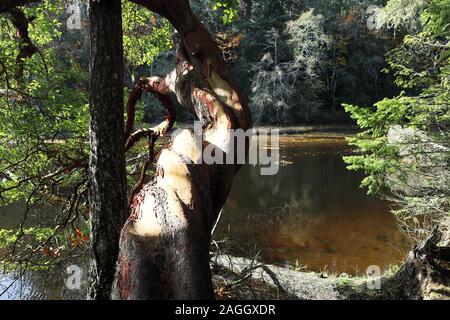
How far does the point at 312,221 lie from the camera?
13.0 metres

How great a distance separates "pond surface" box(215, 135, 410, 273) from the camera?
10414 mm

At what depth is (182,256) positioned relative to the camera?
5.95 feet

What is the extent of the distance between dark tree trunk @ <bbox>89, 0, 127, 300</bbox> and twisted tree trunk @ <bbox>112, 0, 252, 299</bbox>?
25.7 inches

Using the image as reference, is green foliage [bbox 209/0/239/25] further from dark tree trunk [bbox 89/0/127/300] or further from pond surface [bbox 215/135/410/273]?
pond surface [bbox 215/135/410/273]

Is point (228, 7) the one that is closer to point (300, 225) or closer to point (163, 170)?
point (163, 170)

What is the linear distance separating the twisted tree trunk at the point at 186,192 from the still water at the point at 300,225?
450 cm

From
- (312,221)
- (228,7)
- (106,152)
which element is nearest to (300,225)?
(312,221)

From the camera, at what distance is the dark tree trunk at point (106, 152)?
11.2 ft

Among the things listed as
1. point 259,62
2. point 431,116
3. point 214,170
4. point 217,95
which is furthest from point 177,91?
point 259,62

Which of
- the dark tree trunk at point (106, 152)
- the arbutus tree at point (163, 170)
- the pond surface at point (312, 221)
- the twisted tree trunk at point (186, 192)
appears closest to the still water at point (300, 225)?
the pond surface at point (312, 221)

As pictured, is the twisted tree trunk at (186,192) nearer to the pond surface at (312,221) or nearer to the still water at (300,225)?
the still water at (300,225)

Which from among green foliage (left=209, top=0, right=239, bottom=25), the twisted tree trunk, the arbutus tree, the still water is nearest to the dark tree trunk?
the arbutus tree

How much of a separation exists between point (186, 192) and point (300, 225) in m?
10.9
